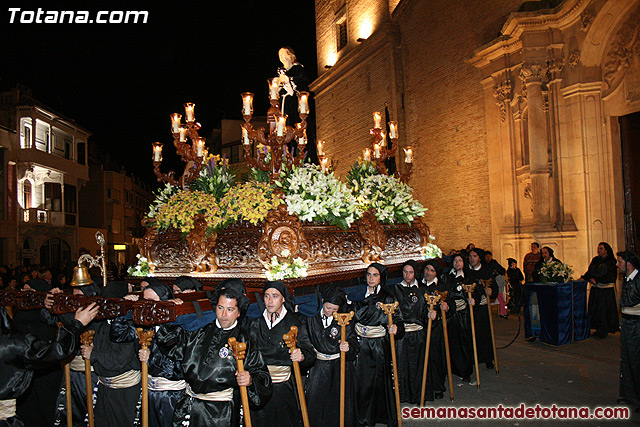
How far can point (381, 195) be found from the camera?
7.35m

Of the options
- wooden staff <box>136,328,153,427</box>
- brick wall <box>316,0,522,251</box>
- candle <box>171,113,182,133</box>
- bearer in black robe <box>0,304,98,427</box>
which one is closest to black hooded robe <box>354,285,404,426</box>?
wooden staff <box>136,328,153,427</box>

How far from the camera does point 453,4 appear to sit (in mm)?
17141

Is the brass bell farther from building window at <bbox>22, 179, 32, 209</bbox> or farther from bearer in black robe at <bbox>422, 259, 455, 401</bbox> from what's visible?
building window at <bbox>22, 179, 32, 209</bbox>

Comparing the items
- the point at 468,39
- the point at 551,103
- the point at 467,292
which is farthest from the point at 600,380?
the point at 468,39

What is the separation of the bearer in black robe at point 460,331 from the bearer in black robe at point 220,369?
164 inches

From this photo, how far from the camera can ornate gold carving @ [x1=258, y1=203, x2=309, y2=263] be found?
5.30m

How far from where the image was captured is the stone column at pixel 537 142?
12.5 meters

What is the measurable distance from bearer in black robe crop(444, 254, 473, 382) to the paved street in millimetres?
264

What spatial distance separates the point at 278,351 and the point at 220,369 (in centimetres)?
71

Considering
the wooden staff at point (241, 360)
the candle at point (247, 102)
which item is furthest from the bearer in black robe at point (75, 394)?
the candle at point (247, 102)

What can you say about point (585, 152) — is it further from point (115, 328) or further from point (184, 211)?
point (115, 328)

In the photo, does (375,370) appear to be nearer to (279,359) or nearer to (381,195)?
(279,359)

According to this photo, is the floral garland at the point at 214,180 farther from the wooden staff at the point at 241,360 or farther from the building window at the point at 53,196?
the building window at the point at 53,196

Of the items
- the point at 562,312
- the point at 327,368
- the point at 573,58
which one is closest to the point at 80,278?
the point at 327,368
